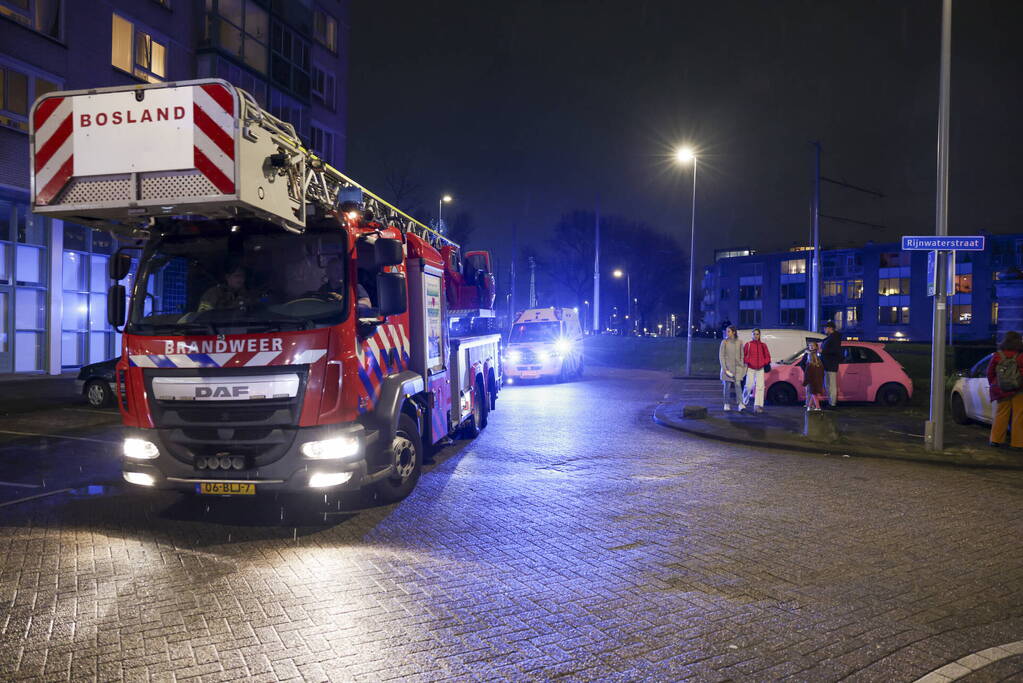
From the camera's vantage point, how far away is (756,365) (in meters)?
15.3

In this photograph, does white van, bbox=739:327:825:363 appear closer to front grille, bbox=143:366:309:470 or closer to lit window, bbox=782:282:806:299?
front grille, bbox=143:366:309:470

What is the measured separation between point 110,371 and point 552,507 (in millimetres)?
12037

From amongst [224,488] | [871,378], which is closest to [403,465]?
[224,488]

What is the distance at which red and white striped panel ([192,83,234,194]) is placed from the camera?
5.82 meters

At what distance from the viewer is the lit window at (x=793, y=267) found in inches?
3494

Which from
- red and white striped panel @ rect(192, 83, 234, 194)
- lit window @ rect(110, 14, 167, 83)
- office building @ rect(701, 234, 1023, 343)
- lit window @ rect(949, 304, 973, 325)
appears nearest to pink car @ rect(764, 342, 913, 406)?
red and white striped panel @ rect(192, 83, 234, 194)

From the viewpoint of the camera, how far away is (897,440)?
11.8 m

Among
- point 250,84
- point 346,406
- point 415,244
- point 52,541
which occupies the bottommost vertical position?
point 52,541

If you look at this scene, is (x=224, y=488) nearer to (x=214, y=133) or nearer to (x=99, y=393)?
(x=214, y=133)

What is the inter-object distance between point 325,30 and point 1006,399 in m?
31.5

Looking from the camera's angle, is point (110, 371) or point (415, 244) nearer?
point (415, 244)

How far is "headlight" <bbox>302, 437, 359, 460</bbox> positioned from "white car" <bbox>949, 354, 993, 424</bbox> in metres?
10.6

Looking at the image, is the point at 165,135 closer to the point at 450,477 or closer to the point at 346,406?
the point at 346,406

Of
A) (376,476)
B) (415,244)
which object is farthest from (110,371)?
(376,476)
